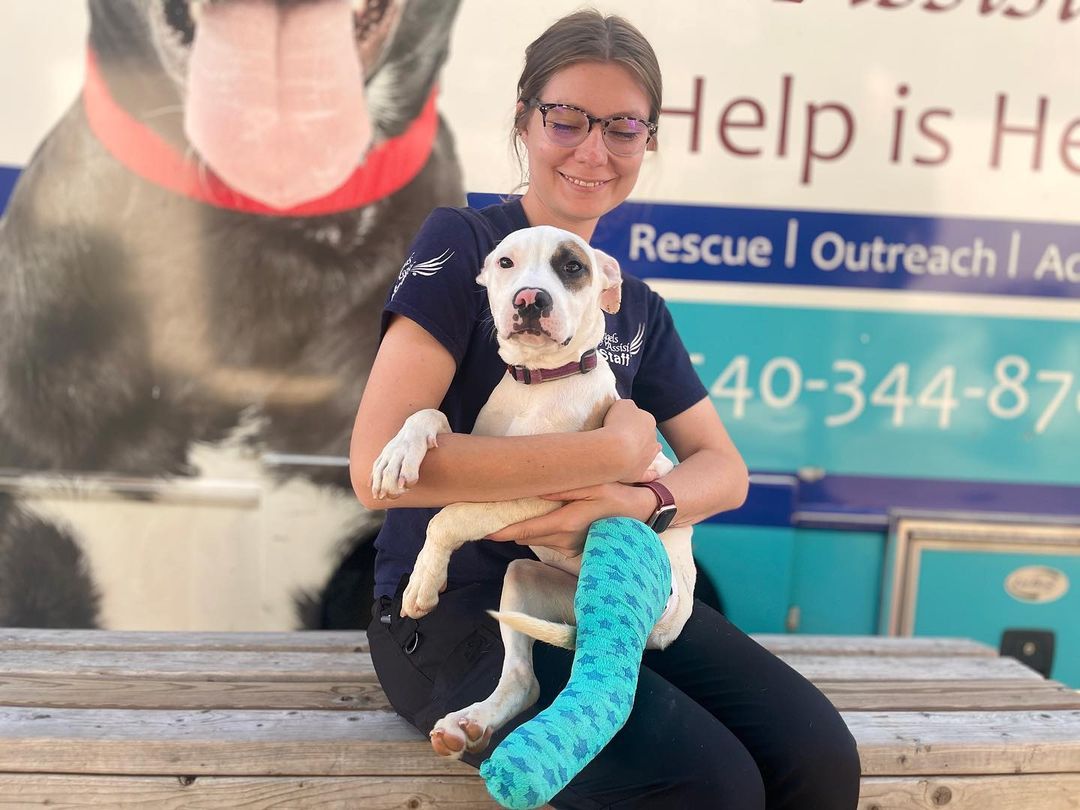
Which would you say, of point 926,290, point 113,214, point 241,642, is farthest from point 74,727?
point 926,290

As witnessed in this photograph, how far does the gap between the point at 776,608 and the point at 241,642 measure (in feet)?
5.09

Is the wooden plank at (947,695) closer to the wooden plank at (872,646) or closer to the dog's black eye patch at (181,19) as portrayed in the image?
the wooden plank at (872,646)

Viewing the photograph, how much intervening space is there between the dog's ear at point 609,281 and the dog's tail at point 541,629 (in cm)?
63

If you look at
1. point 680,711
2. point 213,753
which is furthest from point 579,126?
point 213,753

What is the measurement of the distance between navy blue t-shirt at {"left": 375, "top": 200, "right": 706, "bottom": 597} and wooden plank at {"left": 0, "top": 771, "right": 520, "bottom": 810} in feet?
1.26

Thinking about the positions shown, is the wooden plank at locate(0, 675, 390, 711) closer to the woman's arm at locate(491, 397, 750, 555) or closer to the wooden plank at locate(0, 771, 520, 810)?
the wooden plank at locate(0, 771, 520, 810)

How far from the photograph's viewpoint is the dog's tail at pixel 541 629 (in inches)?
57.3

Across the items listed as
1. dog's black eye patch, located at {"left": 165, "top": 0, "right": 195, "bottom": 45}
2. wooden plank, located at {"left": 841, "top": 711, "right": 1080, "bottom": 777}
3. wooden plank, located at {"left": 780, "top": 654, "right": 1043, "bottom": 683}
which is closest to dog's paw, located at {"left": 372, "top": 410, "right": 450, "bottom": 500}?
wooden plank, located at {"left": 841, "top": 711, "right": 1080, "bottom": 777}

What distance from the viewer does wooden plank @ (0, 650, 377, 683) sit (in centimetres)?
217

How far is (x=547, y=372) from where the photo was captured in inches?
67.6

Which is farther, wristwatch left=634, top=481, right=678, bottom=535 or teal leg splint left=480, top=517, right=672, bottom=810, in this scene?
wristwatch left=634, top=481, right=678, bottom=535

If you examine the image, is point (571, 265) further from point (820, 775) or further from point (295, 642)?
point (295, 642)

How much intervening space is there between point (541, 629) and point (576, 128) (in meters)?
1.01

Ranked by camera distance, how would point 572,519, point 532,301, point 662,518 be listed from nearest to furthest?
point 532,301, point 572,519, point 662,518
